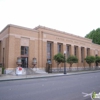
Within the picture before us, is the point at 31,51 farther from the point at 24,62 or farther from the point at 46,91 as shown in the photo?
the point at 46,91

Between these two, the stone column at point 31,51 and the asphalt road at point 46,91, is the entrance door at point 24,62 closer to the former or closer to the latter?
the stone column at point 31,51

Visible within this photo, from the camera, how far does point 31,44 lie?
97.7 feet

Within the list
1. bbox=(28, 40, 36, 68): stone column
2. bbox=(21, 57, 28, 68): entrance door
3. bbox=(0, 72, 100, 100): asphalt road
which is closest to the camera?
bbox=(0, 72, 100, 100): asphalt road

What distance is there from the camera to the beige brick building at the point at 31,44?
26703 millimetres

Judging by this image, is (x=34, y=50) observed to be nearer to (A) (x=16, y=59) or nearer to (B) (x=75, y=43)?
(A) (x=16, y=59)

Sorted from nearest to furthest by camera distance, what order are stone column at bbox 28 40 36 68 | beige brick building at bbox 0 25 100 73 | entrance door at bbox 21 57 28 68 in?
beige brick building at bbox 0 25 100 73, entrance door at bbox 21 57 28 68, stone column at bbox 28 40 36 68

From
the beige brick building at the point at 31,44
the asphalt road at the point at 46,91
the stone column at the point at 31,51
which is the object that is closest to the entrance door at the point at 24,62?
the beige brick building at the point at 31,44

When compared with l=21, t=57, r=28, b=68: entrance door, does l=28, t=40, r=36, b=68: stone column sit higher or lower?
higher

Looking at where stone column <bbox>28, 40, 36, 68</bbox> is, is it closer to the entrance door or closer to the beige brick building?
the beige brick building

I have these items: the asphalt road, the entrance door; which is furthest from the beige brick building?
the asphalt road

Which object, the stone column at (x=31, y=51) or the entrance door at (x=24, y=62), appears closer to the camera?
the entrance door at (x=24, y=62)

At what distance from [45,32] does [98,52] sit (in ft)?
96.8

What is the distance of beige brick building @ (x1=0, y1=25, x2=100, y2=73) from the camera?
87.6 ft

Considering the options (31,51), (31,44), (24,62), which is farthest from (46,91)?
(31,44)
